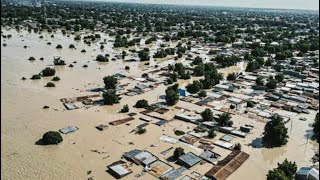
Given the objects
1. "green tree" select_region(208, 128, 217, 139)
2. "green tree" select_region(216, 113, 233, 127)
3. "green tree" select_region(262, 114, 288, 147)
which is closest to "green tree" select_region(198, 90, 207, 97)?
"green tree" select_region(216, 113, 233, 127)

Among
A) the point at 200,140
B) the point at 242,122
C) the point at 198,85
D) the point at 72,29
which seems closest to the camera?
the point at 200,140

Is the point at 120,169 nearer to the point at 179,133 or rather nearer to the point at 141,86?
the point at 179,133

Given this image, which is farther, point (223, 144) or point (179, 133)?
point (179, 133)

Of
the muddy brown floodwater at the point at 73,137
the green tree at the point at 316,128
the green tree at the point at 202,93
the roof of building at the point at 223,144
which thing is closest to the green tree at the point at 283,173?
the muddy brown floodwater at the point at 73,137

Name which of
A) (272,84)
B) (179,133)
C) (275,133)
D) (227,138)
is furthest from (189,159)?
(272,84)

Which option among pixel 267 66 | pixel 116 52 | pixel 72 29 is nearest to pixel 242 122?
pixel 267 66

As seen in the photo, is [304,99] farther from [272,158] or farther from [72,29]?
[72,29]
